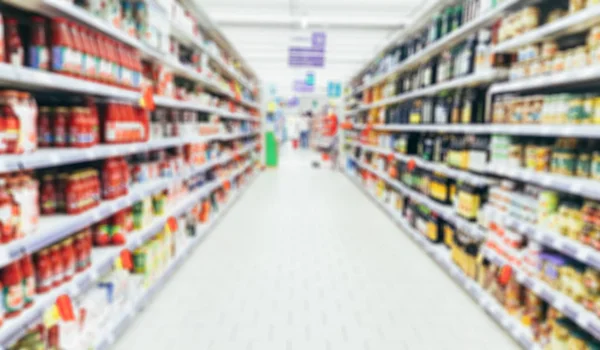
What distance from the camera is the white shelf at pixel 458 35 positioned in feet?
9.68

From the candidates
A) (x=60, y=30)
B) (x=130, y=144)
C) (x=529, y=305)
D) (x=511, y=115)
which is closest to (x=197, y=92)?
(x=130, y=144)

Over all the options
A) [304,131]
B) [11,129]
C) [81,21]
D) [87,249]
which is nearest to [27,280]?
[87,249]

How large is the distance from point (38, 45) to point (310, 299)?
7.89 feet

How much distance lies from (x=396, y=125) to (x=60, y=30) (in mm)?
4610

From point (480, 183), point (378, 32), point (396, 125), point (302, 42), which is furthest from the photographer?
point (302, 42)

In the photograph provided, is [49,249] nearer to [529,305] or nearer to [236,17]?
[529,305]

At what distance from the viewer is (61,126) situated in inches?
84.0

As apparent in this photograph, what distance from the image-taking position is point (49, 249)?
76.5 inches

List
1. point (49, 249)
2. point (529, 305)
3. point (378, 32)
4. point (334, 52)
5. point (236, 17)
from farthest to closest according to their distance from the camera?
point (334, 52), point (378, 32), point (236, 17), point (529, 305), point (49, 249)

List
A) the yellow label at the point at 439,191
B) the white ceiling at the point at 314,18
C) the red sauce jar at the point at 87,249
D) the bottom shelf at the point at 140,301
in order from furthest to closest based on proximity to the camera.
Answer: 1. the white ceiling at the point at 314,18
2. the yellow label at the point at 439,191
3. the bottom shelf at the point at 140,301
4. the red sauce jar at the point at 87,249

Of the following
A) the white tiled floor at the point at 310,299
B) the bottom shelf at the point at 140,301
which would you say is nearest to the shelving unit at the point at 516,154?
the white tiled floor at the point at 310,299

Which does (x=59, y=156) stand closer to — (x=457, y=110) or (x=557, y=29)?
(x=557, y=29)

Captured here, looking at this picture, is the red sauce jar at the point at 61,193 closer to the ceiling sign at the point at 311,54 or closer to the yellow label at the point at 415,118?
the yellow label at the point at 415,118

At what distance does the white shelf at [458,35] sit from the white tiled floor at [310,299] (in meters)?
2.14
